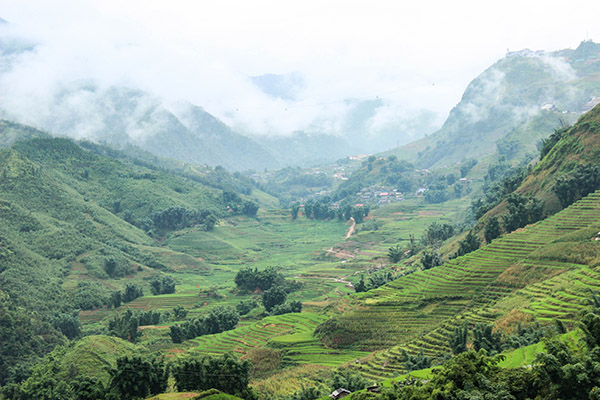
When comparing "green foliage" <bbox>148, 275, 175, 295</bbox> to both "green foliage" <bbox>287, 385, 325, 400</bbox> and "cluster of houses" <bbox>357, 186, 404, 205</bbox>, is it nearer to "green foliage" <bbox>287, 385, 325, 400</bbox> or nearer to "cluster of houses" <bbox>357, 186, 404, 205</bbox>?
"green foliage" <bbox>287, 385, 325, 400</bbox>

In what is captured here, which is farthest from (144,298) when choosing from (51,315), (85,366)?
(85,366)

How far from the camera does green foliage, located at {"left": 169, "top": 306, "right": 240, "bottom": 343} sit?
1892 inches

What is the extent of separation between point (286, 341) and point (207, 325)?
13347 mm

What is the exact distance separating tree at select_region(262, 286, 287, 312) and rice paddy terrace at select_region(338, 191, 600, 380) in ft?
50.1

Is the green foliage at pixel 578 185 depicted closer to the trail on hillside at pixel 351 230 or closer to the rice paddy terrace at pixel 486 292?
the rice paddy terrace at pixel 486 292

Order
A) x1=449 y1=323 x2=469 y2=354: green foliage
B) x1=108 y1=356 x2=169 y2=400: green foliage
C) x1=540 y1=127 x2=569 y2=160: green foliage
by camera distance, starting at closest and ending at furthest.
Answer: x1=449 y1=323 x2=469 y2=354: green foliage < x1=108 y1=356 x2=169 y2=400: green foliage < x1=540 y1=127 x2=569 y2=160: green foliage

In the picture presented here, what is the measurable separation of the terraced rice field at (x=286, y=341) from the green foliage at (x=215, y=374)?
7.59 metres

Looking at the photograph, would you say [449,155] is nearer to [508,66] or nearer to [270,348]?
[508,66]

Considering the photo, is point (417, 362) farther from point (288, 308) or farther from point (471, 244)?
point (288, 308)

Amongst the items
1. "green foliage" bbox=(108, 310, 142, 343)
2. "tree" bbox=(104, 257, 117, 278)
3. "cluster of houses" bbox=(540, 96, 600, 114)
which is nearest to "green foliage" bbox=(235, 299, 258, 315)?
"green foliage" bbox=(108, 310, 142, 343)

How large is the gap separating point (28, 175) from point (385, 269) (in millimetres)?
57938

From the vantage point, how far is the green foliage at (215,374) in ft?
97.9

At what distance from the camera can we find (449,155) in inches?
6654

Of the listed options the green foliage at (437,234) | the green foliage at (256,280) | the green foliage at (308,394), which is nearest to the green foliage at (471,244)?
the green foliage at (437,234)
